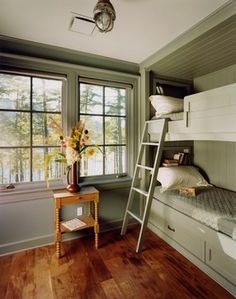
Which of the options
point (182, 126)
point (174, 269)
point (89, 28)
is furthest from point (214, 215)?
point (89, 28)

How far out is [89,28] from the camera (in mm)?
1884

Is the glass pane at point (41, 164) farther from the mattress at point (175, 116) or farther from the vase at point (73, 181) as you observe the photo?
the mattress at point (175, 116)

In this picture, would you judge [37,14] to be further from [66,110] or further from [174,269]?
[174,269]

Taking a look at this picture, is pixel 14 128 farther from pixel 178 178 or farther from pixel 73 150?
pixel 178 178

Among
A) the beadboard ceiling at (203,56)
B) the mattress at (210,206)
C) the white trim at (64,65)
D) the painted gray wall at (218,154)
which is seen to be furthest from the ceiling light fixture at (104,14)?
the painted gray wall at (218,154)

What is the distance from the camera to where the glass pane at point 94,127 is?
2.64m

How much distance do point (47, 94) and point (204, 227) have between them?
2364 mm

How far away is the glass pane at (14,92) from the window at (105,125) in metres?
0.68

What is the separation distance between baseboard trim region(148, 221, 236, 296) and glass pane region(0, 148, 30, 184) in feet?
6.13

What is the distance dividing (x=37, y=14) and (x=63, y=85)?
844mm

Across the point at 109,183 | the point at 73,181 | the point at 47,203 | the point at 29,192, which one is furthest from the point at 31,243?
the point at 109,183

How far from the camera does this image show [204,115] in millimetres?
1819

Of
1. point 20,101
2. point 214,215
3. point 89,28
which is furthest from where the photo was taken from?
point 20,101

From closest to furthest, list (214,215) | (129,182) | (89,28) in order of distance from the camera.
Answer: (214,215) < (89,28) < (129,182)
